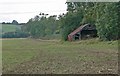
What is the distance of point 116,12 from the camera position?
38750 mm

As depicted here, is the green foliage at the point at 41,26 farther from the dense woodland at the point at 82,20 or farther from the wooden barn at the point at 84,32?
the wooden barn at the point at 84,32

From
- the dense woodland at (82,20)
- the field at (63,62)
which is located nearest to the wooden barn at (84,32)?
the dense woodland at (82,20)

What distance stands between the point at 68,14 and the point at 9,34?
52858mm

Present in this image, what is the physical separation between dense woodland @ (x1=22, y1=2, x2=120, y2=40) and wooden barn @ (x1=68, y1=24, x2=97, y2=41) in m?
1.24

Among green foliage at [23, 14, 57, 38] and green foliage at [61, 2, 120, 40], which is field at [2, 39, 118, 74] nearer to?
green foliage at [61, 2, 120, 40]

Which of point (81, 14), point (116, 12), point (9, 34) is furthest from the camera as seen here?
point (9, 34)

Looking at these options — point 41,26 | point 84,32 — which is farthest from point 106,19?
point 41,26

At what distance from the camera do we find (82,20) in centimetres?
6025

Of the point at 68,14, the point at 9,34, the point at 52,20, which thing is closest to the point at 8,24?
the point at 9,34

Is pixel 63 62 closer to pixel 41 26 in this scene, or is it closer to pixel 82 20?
pixel 82 20

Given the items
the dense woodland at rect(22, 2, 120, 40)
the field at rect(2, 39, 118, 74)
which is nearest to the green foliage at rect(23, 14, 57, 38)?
the dense woodland at rect(22, 2, 120, 40)

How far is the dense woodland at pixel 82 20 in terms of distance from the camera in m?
39.6

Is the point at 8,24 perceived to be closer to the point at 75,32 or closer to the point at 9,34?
the point at 9,34

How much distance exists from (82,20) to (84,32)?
7.95ft
